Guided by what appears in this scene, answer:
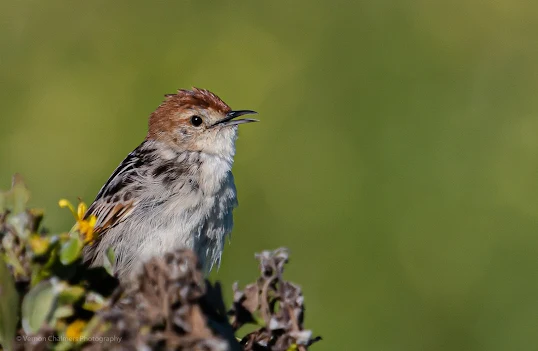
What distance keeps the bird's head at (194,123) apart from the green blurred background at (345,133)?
1196 millimetres

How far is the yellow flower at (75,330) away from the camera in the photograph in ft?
6.49

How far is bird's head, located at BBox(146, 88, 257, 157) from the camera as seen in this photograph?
206 inches

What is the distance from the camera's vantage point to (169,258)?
2002 mm

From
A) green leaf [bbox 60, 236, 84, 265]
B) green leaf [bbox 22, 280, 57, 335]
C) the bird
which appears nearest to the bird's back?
the bird

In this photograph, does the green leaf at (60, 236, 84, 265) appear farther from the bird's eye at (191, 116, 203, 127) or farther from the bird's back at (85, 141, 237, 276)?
the bird's eye at (191, 116, 203, 127)

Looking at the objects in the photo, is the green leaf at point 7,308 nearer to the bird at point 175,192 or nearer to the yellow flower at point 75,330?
the yellow flower at point 75,330

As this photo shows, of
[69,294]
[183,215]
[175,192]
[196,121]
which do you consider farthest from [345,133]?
[69,294]

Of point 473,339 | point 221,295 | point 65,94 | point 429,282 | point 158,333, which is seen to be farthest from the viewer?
point 65,94

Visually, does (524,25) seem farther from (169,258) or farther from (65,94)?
(169,258)

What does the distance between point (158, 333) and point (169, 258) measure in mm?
183

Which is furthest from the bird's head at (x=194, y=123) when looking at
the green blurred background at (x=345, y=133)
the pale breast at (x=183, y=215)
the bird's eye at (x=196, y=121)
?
the green blurred background at (x=345, y=133)

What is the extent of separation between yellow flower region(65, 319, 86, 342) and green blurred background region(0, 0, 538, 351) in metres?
3.94

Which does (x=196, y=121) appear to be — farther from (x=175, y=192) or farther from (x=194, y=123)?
(x=175, y=192)

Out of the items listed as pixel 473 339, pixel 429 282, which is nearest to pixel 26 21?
pixel 429 282
